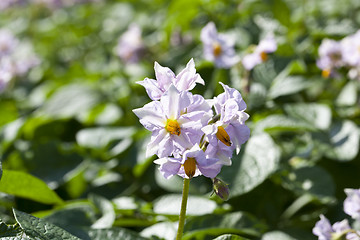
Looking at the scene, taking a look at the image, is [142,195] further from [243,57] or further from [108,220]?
[243,57]

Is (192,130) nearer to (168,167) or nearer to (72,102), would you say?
(168,167)

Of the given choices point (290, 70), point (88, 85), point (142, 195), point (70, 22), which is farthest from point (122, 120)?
point (70, 22)

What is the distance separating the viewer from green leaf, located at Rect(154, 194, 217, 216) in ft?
4.29

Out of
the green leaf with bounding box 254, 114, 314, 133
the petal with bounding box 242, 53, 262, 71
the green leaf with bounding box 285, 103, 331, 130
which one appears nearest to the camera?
the green leaf with bounding box 254, 114, 314, 133

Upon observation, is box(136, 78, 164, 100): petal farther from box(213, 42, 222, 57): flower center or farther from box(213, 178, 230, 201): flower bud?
box(213, 42, 222, 57): flower center

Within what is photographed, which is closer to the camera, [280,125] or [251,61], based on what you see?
[280,125]

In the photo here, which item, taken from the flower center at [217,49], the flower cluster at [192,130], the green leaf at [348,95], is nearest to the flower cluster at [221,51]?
the flower center at [217,49]

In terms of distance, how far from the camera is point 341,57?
182cm

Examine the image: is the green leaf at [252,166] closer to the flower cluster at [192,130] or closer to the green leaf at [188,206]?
the green leaf at [188,206]

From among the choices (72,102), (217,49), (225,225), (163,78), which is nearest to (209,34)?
(217,49)

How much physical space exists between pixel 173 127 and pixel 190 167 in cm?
8

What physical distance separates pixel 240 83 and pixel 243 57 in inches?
4.2

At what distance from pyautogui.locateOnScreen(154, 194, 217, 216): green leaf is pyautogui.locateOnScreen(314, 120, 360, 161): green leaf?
42 centimetres

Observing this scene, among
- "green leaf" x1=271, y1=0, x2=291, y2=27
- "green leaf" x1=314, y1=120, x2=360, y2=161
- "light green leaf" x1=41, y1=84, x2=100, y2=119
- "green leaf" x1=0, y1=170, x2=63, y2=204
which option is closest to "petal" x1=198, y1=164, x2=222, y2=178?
"green leaf" x1=0, y1=170, x2=63, y2=204
